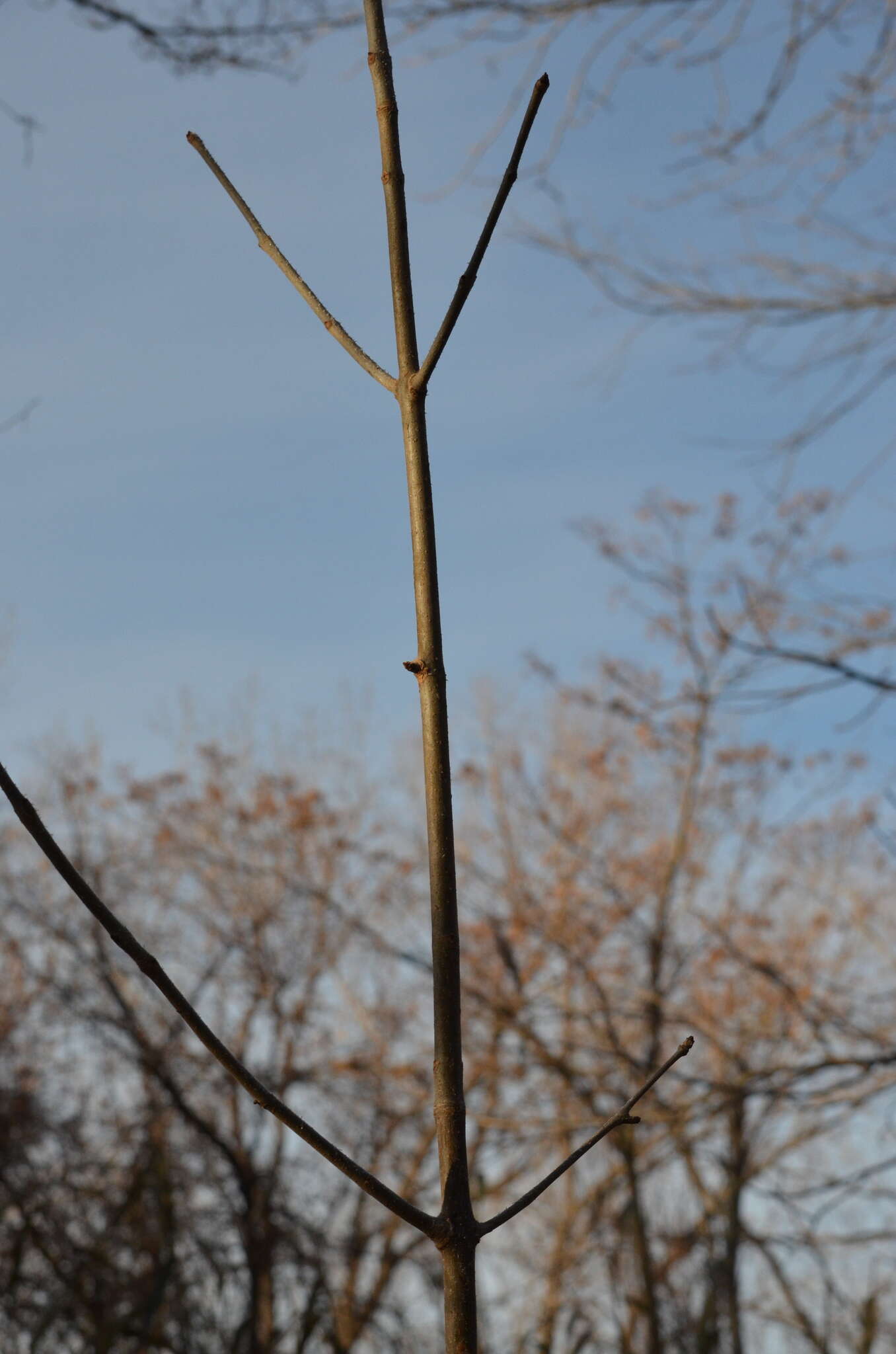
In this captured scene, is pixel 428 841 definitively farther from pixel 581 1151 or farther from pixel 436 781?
pixel 581 1151

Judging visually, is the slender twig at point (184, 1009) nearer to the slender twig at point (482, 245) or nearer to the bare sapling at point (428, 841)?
the bare sapling at point (428, 841)

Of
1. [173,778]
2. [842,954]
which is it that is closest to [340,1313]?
[173,778]

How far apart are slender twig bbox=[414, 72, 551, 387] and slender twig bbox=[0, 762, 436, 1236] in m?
0.38

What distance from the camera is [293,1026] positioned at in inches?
420

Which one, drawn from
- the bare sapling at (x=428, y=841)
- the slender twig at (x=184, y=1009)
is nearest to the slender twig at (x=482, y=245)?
the bare sapling at (x=428, y=841)

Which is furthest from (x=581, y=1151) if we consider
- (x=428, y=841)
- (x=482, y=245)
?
(x=482, y=245)

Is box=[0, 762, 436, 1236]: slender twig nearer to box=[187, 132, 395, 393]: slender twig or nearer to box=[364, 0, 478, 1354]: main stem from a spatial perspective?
box=[364, 0, 478, 1354]: main stem

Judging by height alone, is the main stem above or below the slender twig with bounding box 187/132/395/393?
below

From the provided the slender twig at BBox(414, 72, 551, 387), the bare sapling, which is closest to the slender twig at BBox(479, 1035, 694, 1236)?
the bare sapling

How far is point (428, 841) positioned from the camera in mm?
730

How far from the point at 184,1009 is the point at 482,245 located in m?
0.51

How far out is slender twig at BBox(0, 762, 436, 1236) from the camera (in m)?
0.61

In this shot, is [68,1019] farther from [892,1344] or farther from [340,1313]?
[892,1344]

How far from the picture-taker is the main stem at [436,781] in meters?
0.66
